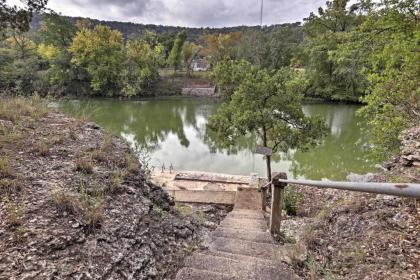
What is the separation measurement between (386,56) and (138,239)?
21.3 ft

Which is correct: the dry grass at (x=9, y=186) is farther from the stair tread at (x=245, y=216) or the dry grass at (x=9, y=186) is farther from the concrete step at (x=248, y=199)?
the concrete step at (x=248, y=199)

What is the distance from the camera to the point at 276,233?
338cm

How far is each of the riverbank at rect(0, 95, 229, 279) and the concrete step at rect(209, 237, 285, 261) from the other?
23cm

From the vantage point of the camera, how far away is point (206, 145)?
49.6 ft

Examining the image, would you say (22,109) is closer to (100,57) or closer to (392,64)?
(392,64)

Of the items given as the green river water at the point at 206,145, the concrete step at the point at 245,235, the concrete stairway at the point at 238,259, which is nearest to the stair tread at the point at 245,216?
the concrete stairway at the point at 238,259

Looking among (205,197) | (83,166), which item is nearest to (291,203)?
(205,197)

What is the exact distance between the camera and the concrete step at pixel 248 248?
8.07 ft

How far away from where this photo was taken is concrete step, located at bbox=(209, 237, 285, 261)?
246 centimetres

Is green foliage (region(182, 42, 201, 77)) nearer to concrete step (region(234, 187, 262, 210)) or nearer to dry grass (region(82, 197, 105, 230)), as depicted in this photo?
concrete step (region(234, 187, 262, 210))

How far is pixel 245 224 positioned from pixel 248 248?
124 cm

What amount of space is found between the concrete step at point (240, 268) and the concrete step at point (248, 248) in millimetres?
321

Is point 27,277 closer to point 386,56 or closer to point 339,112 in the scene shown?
point 386,56

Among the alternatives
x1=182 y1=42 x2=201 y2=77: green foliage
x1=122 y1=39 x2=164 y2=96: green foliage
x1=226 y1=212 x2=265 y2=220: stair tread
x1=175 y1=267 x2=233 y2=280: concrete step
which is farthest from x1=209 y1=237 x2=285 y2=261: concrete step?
x1=182 y1=42 x2=201 y2=77: green foliage
